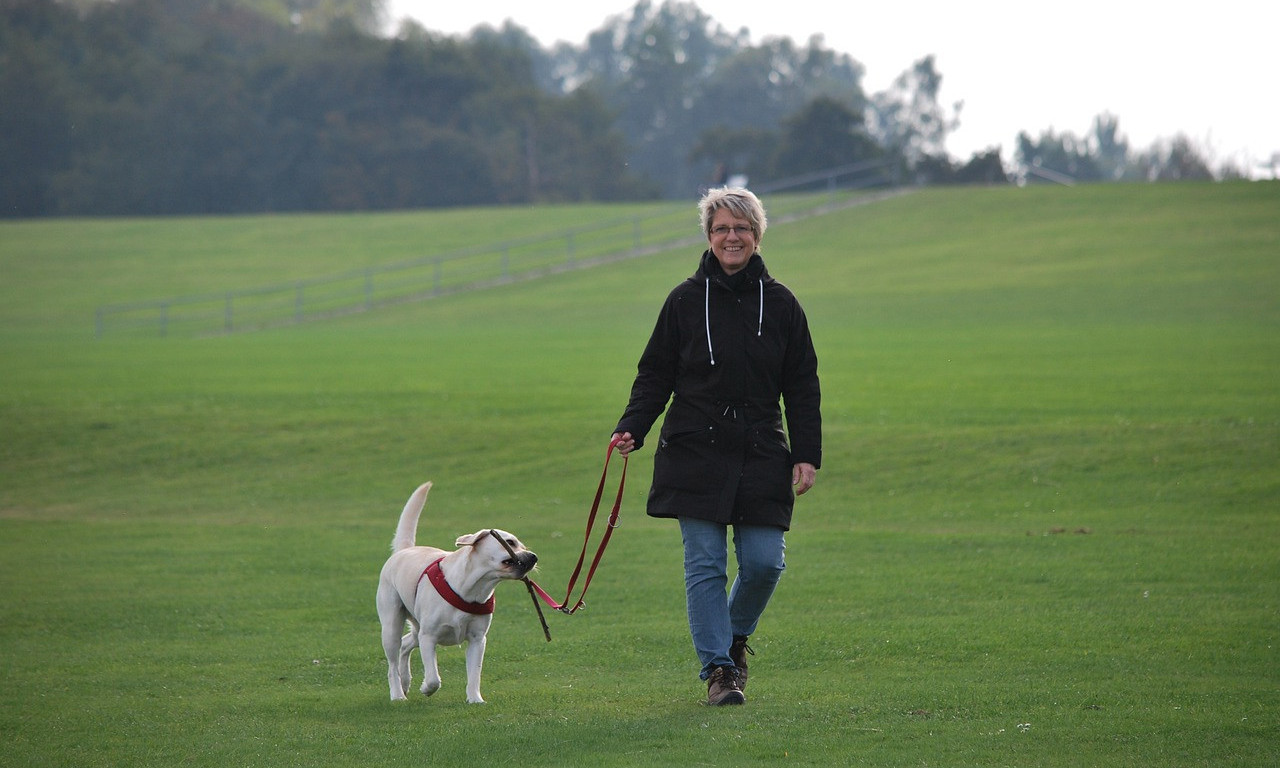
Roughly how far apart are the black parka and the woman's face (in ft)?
0.16

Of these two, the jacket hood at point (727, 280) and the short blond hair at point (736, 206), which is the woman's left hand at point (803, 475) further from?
the short blond hair at point (736, 206)

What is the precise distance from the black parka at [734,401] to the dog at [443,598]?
808 mm

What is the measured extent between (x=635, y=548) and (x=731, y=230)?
629cm

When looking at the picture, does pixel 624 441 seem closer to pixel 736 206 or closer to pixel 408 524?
pixel 736 206

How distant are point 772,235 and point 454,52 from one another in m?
47.2

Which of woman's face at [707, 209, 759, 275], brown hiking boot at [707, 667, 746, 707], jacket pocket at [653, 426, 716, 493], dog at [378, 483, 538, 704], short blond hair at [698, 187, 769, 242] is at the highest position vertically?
short blond hair at [698, 187, 769, 242]

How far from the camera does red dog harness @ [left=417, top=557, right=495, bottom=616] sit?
276 inches

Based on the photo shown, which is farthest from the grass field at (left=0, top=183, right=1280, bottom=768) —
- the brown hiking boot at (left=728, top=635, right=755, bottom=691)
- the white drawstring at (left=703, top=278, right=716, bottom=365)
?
the white drawstring at (left=703, top=278, right=716, bottom=365)

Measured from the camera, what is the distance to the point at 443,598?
7.04 meters

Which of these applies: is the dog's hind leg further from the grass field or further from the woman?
the woman

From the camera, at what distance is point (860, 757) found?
19.5 ft

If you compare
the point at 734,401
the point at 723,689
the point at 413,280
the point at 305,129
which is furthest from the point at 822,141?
the point at 723,689

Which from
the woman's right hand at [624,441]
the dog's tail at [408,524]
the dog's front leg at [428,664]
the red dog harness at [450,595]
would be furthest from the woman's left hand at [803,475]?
the dog's tail at [408,524]

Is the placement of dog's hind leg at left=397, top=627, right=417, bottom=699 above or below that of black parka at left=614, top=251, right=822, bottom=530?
below
